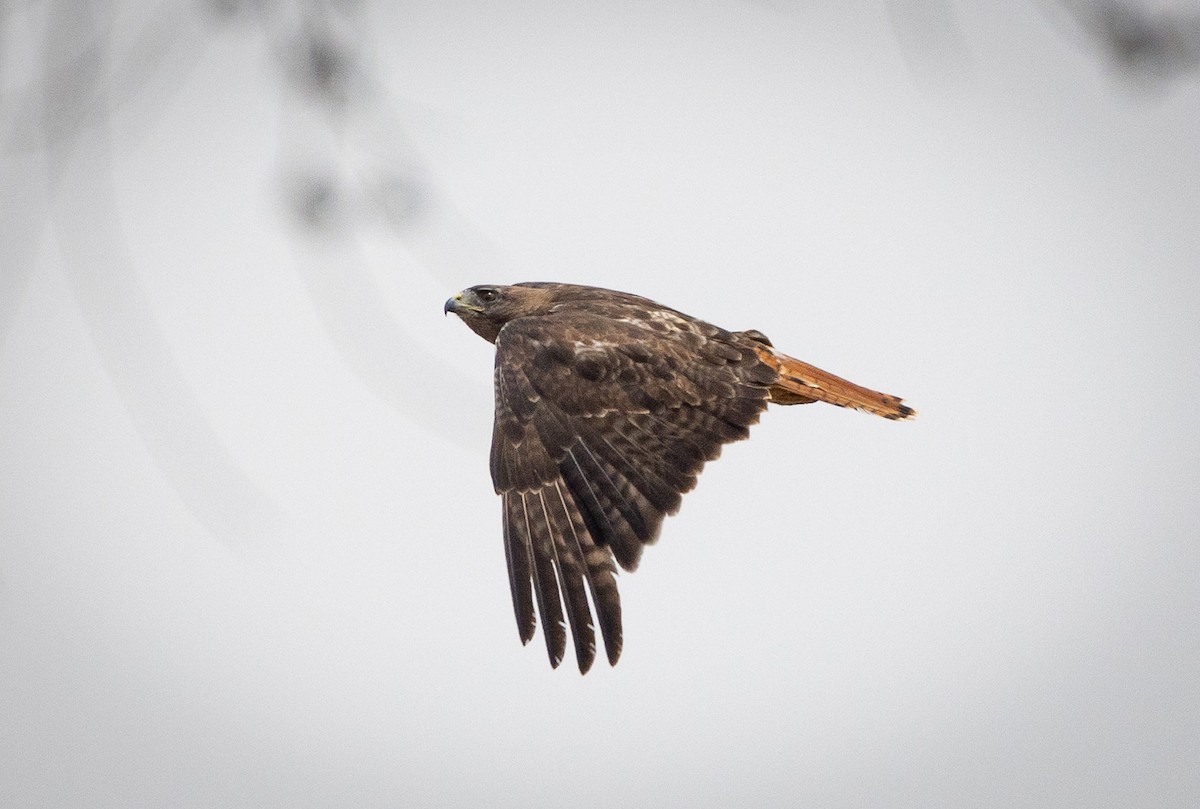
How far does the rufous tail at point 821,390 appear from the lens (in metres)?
8.22

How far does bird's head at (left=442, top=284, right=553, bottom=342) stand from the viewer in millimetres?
9117

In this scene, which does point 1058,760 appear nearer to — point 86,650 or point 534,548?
point 86,650

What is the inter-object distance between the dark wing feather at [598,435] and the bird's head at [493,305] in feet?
2.66

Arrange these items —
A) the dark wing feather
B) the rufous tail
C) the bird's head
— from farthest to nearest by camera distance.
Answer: the bird's head → the rufous tail → the dark wing feather

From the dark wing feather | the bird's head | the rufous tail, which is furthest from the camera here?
the bird's head

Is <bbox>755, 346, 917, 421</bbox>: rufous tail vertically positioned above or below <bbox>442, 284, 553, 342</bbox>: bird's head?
below

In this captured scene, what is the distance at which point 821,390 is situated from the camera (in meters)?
8.26

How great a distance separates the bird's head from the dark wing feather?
81cm

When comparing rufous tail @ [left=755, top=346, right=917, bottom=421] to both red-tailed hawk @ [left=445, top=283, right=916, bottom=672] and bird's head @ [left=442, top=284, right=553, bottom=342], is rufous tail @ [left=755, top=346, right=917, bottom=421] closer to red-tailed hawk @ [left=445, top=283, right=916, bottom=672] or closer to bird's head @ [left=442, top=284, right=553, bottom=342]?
red-tailed hawk @ [left=445, top=283, right=916, bottom=672]

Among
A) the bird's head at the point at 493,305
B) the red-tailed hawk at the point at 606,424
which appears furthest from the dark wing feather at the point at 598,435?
the bird's head at the point at 493,305

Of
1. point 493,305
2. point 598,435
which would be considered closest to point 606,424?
point 598,435

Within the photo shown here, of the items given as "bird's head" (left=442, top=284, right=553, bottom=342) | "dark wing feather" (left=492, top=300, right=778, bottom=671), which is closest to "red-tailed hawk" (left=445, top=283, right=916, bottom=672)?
"dark wing feather" (left=492, top=300, right=778, bottom=671)

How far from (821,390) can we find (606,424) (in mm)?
1293

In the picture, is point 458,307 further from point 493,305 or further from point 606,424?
point 606,424
